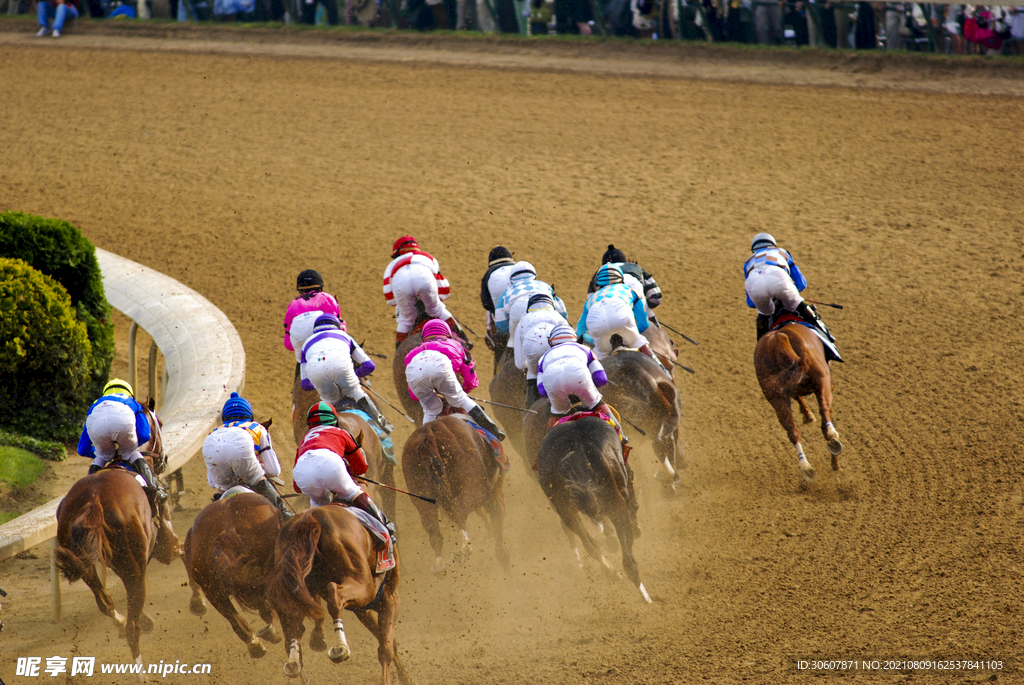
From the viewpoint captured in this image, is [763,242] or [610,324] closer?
[610,324]

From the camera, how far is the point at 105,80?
18.4m

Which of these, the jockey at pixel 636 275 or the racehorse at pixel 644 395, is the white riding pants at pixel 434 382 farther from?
the jockey at pixel 636 275

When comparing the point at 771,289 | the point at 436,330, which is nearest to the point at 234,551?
the point at 436,330

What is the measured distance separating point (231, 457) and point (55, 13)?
785 inches

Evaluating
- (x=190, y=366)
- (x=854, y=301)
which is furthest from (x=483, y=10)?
(x=190, y=366)

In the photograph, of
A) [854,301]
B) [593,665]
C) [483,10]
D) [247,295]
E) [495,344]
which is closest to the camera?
[593,665]

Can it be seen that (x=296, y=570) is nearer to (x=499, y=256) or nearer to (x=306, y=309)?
(x=306, y=309)

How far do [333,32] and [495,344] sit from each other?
14.5 m

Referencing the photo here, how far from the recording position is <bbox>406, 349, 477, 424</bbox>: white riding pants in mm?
6941

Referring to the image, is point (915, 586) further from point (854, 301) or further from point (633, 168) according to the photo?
point (633, 168)

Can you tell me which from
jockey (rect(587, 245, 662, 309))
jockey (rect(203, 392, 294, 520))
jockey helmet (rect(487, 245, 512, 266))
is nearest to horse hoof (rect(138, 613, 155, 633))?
jockey (rect(203, 392, 294, 520))

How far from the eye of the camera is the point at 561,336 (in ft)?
22.7

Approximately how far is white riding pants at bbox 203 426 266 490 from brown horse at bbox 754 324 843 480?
4236mm

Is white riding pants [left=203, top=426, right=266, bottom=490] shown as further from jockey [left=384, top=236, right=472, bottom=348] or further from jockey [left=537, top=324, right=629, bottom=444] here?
jockey [left=384, top=236, right=472, bottom=348]
